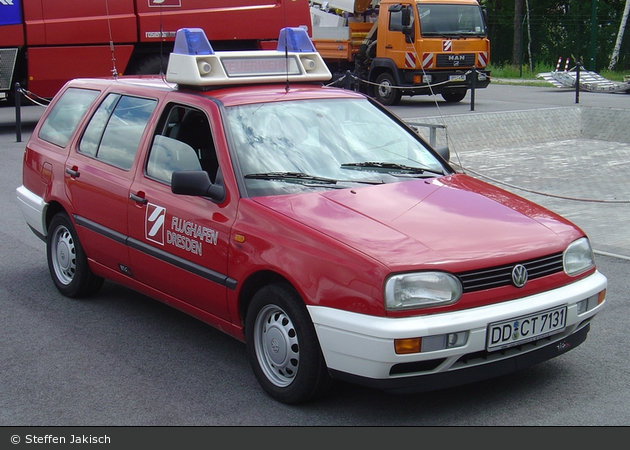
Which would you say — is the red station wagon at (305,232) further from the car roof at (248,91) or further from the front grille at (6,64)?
A: the front grille at (6,64)

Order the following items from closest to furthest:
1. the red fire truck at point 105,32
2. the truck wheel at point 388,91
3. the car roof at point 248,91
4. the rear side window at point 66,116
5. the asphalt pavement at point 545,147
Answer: the car roof at point 248,91
the rear side window at point 66,116
the asphalt pavement at point 545,147
the red fire truck at point 105,32
the truck wheel at point 388,91

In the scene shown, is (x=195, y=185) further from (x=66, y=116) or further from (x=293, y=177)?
(x=66, y=116)

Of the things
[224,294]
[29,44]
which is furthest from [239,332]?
[29,44]

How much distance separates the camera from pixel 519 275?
3.99 meters

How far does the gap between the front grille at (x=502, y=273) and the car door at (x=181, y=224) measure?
130 centimetres

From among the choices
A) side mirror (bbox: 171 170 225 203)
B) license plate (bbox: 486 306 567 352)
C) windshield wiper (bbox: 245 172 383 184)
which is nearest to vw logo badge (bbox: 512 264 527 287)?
license plate (bbox: 486 306 567 352)

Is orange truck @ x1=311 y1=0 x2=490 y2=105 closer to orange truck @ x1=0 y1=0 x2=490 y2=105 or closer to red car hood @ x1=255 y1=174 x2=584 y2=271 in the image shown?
orange truck @ x1=0 y1=0 x2=490 y2=105

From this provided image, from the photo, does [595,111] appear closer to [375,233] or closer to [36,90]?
Result: [36,90]

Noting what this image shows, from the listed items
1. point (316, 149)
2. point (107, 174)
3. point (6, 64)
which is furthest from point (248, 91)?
point (6, 64)

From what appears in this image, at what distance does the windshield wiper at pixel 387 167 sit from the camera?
488cm

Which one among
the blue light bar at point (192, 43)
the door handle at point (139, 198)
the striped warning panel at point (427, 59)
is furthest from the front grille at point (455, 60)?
the door handle at point (139, 198)

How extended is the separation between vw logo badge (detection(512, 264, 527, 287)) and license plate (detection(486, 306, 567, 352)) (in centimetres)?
16

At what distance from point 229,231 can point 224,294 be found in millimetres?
348

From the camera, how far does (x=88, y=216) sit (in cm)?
577
